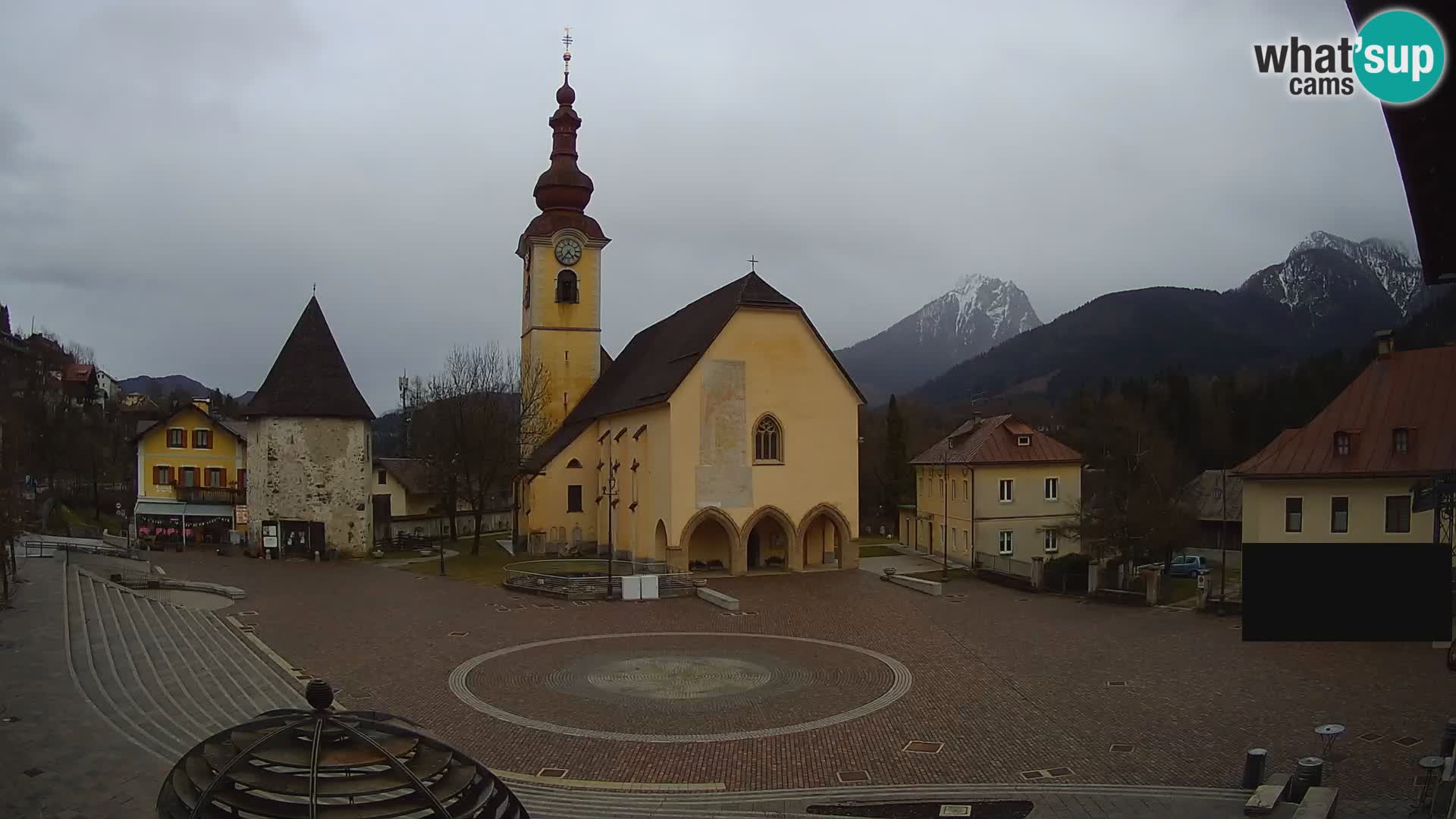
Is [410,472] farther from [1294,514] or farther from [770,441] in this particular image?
[1294,514]

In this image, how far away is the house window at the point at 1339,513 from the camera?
27.1 m

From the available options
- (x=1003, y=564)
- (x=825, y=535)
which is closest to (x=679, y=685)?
(x=825, y=535)

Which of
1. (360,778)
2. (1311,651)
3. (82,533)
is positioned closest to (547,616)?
(1311,651)

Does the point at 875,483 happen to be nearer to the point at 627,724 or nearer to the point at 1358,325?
the point at 627,724

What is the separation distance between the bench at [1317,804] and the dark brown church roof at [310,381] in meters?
40.3

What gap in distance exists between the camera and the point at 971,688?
17.8 meters

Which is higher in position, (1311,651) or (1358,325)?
(1358,325)

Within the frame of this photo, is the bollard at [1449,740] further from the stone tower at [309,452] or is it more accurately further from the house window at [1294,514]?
the stone tower at [309,452]

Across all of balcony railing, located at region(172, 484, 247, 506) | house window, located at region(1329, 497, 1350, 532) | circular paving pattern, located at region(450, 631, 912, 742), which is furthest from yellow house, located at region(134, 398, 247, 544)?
house window, located at region(1329, 497, 1350, 532)

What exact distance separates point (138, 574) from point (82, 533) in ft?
73.0

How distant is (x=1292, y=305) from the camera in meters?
136

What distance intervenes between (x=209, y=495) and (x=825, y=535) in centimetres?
3163

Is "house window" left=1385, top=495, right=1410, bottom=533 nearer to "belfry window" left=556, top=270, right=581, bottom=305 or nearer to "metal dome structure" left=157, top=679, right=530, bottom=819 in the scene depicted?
"metal dome structure" left=157, top=679, right=530, bottom=819

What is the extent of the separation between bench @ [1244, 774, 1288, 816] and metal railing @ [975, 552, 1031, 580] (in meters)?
23.6
